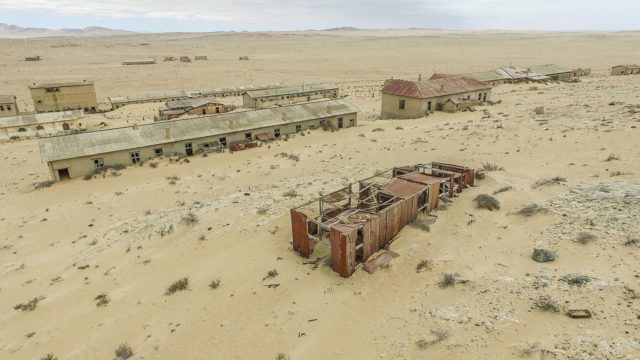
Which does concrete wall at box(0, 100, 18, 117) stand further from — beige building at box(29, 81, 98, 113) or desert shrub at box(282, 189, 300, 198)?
desert shrub at box(282, 189, 300, 198)

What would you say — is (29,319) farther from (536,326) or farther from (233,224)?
(536,326)

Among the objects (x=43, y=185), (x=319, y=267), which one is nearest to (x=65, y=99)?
(x=43, y=185)

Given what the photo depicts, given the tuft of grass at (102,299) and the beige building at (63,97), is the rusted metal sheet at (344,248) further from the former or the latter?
the beige building at (63,97)

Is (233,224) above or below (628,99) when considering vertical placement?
below

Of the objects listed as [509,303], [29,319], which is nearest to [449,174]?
[509,303]

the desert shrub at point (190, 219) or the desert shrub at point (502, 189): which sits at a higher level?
the desert shrub at point (502, 189)

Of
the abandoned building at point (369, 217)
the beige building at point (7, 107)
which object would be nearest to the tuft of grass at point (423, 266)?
the abandoned building at point (369, 217)

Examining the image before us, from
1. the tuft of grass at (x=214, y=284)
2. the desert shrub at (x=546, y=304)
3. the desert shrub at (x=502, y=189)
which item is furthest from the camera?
the desert shrub at (x=502, y=189)
